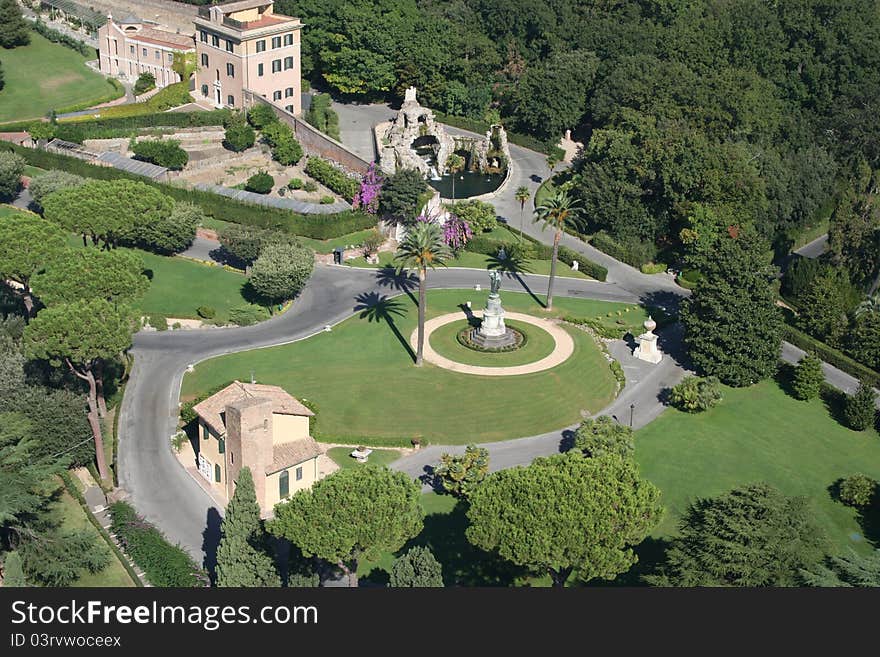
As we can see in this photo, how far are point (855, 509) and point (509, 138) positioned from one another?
84.2 metres

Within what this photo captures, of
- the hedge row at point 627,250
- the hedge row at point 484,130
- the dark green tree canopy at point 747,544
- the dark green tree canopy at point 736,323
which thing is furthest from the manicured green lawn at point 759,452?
the hedge row at point 484,130

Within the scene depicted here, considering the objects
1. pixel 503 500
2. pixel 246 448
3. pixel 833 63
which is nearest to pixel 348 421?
pixel 246 448

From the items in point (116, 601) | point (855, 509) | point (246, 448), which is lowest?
point (855, 509)

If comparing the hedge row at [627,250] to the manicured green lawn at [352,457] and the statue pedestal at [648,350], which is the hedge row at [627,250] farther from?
the manicured green lawn at [352,457]

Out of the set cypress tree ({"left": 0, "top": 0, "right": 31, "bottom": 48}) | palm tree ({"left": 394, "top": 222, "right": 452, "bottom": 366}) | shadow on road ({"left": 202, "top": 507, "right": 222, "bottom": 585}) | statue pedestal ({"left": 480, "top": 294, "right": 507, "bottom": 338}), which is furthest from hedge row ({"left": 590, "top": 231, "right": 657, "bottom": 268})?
cypress tree ({"left": 0, "top": 0, "right": 31, "bottom": 48})

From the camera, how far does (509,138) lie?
149m

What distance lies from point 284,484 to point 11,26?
10227 cm

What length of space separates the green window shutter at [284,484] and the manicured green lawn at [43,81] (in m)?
80.8

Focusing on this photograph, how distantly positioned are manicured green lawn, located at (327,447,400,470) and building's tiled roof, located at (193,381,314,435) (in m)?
4.74

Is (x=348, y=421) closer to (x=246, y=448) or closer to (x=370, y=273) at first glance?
(x=246, y=448)

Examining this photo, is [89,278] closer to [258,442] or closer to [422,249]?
[258,442]

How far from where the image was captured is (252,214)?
114 metres

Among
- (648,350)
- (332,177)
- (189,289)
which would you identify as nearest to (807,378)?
(648,350)

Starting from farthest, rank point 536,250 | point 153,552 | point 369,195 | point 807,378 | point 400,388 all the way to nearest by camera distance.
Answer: point 369,195
point 536,250
point 807,378
point 400,388
point 153,552
